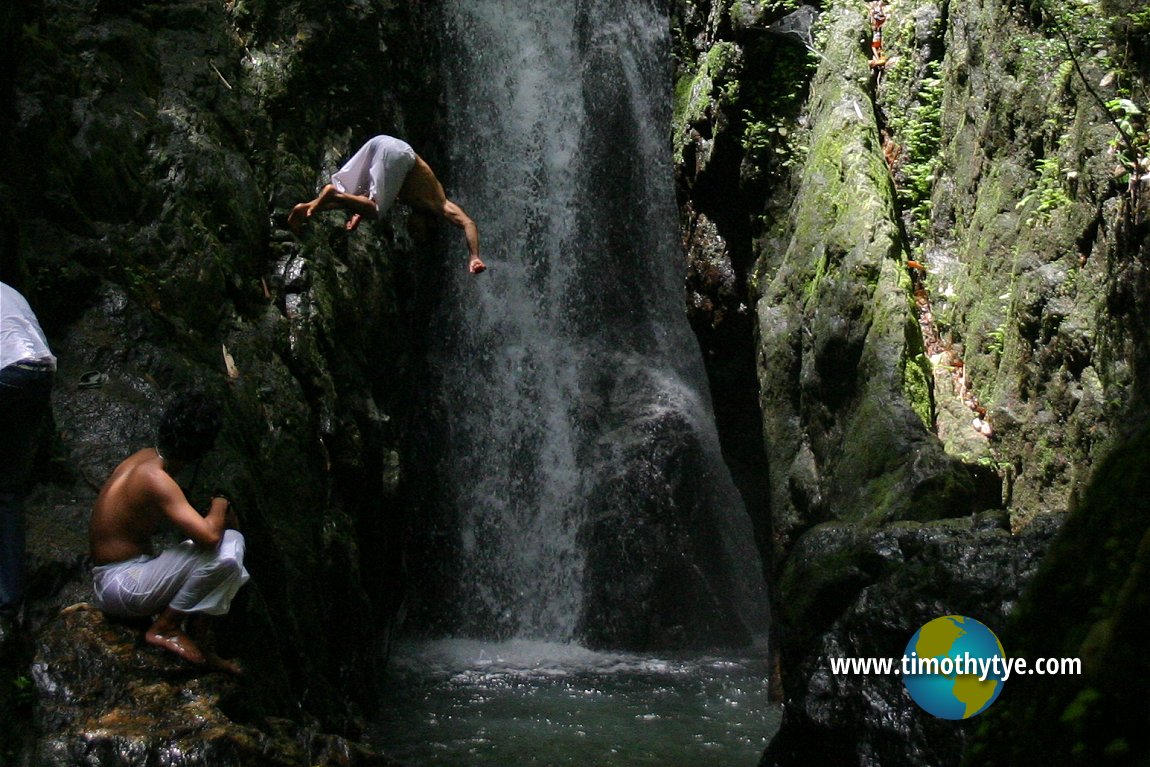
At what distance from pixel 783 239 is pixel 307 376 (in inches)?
216

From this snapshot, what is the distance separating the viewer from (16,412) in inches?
174

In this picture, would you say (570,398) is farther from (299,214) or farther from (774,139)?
(299,214)

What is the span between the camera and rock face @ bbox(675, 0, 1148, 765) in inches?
198

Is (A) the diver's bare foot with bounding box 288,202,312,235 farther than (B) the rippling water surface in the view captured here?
No

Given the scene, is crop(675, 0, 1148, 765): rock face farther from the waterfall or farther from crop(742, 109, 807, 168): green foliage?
the waterfall

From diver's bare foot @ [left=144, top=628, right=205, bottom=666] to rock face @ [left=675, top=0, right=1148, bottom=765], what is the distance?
9.50 ft

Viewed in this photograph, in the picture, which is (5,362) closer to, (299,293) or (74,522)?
(74,522)

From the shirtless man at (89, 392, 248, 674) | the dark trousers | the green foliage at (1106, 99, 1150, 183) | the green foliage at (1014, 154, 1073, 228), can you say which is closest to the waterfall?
the green foliage at (1014, 154, 1073, 228)

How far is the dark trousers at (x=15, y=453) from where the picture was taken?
4.38 m

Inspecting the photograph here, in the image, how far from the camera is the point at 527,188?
47.8 feet

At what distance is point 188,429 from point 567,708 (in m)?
6.00

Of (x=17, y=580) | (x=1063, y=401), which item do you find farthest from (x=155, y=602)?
(x=1063, y=401)

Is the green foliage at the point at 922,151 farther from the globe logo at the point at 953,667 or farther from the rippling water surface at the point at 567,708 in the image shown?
the globe logo at the point at 953,667

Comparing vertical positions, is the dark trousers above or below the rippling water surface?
above
